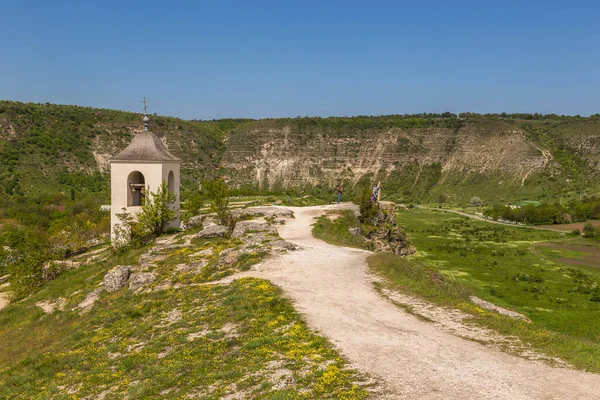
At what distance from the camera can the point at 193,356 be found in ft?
37.8

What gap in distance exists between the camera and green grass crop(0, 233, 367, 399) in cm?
971

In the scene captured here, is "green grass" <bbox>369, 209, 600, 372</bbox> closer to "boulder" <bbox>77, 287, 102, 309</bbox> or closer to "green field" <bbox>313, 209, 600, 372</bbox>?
"green field" <bbox>313, 209, 600, 372</bbox>

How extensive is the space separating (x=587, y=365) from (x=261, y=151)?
11304 cm

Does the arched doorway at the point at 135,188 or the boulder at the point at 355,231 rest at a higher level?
the arched doorway at the point at 135,188

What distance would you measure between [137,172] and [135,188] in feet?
3.43

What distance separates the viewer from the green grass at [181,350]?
971cm

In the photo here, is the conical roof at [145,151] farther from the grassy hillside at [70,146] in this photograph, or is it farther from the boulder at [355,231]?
the grassy hillside at [70,146]

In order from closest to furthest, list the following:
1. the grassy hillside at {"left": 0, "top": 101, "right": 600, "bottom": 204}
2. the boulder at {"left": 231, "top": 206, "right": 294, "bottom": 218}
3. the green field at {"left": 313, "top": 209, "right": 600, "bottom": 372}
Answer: the green field at {"left": 313, "top": 209, "right": 600, "bottom": 372} < the boulder at {"left": 231, "top": 206, "right": 294, "bottom": 218} < the grassy hillside at {"left": 0, "top": 101, "right": 600, "bottom": 204}

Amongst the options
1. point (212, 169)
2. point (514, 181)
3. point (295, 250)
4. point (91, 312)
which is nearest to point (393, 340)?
point (295, 250)

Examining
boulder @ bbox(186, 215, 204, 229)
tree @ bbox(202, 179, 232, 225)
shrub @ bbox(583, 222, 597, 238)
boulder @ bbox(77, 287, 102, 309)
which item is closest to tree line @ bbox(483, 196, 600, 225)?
shrub @ bbox(583, 222, 597, 238)

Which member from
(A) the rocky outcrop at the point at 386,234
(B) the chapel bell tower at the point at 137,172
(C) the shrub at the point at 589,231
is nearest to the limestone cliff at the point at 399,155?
(C) the shrub at the point at 589,231

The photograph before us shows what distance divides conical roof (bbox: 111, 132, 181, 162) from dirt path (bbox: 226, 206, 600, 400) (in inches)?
583

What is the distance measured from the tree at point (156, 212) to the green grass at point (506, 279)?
538 inches

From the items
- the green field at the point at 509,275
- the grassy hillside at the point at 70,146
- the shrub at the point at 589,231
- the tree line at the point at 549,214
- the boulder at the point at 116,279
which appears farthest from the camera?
the tree line at the point at 549,214
